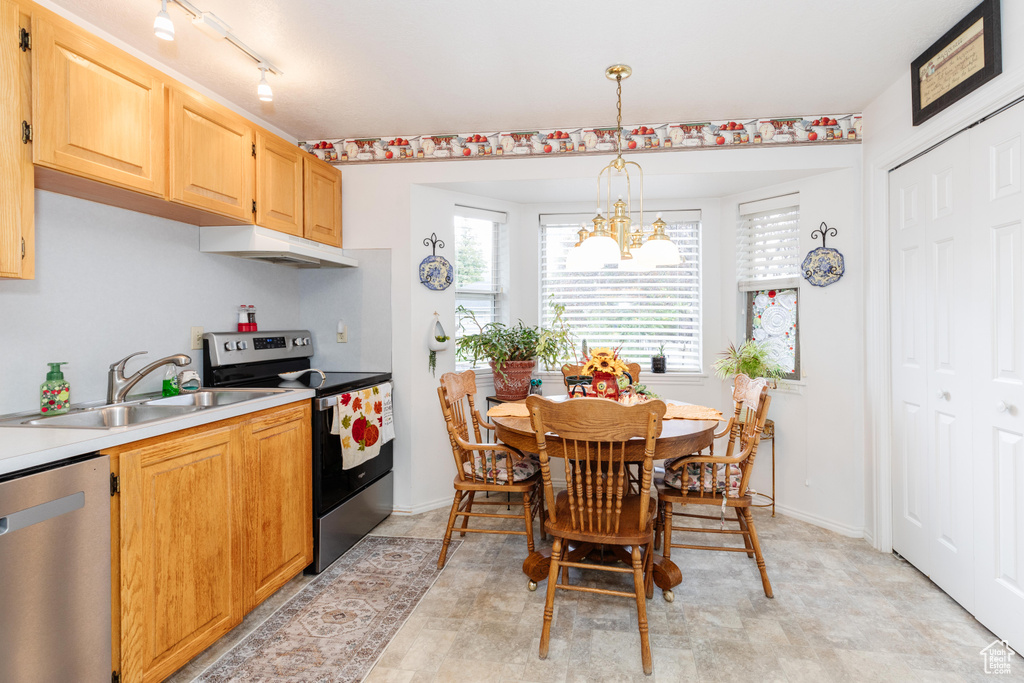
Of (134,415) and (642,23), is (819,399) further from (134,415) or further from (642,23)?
(134,415)

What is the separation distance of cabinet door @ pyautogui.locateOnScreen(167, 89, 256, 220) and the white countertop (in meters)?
0.99

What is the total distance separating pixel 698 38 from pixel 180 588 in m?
3.08

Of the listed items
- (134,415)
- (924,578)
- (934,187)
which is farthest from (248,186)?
(924,578)

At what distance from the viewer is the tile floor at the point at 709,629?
1909 mm

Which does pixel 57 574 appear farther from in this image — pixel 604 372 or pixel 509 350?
pixel 509 350

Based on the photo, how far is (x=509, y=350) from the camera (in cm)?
375

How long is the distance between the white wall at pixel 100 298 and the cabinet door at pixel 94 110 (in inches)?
15.1

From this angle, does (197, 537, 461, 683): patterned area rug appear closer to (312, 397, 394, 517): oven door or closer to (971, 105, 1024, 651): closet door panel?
(312, 397, 394, 517): oven door

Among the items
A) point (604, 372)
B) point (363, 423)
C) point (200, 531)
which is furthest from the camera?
point (363, 423)

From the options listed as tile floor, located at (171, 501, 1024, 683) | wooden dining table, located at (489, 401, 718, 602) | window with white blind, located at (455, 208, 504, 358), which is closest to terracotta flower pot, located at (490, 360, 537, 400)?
window with white blind, located at (455, 208, 504, 358)

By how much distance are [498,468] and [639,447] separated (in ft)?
3.09

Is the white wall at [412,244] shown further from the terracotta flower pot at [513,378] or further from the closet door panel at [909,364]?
the closet door panel at [909,364]

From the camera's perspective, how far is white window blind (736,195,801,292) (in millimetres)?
3543
